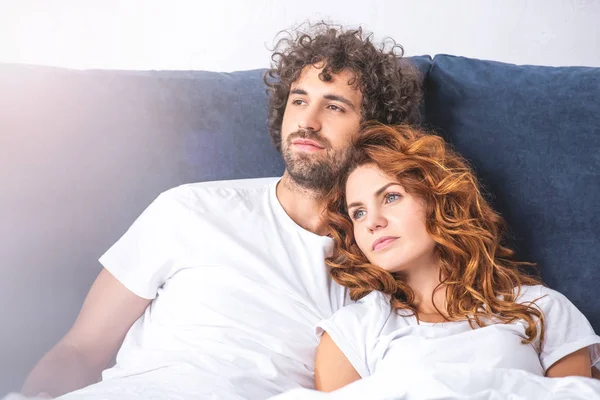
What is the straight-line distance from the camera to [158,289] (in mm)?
1609

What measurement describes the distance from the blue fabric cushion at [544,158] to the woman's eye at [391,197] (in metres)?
0.30

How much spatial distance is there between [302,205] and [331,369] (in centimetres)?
Result: 43

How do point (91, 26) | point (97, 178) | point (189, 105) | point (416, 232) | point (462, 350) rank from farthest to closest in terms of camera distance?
Result: 1. point (91, 26)
2. point (189, 105)
3. point (97, 178)
4. point (416, 232)
5. point (462, 350)

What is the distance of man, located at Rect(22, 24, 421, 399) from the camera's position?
1439mm

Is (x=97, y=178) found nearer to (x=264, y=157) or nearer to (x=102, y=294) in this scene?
(x=102, y=294)

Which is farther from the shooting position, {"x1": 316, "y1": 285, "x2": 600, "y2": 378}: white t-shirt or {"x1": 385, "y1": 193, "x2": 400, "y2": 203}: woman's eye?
{"x1": 385, "y1": 193, "x2": 400, "y2": 203}: woman's eye

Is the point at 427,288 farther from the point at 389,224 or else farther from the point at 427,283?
the point at 389,224

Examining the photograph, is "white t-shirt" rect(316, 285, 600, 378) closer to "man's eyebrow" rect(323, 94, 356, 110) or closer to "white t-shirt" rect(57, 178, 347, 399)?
"white t-shirt" rect(57, 178, 347, 399)

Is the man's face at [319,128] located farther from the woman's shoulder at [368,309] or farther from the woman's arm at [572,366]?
the woman's arm at [572,366]

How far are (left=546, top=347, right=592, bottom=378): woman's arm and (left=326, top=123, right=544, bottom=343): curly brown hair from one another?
77 millimetres

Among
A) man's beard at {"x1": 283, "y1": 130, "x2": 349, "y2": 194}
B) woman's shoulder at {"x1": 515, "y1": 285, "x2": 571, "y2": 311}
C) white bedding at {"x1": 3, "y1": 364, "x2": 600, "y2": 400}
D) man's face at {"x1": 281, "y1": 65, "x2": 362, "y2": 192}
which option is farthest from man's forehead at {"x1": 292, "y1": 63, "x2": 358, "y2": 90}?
white bedding at {"x1": 3, "y1": 364, "x2": 600, "y2": 400}

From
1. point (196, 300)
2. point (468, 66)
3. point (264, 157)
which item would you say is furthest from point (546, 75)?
point (196, 300)

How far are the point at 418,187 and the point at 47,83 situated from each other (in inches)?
34.1

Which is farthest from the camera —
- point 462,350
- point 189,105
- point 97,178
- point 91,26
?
point 91,26
